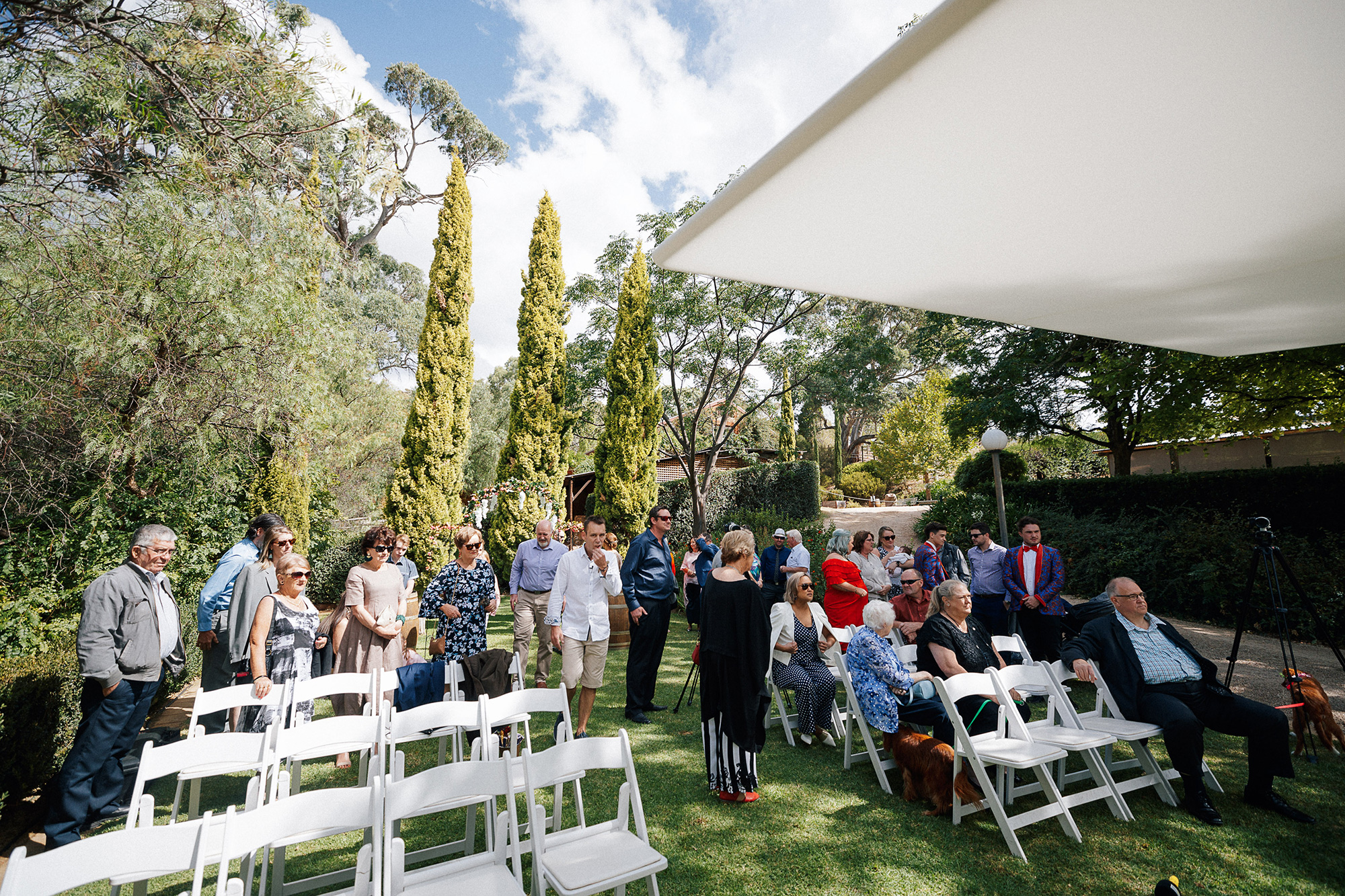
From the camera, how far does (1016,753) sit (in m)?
3.40

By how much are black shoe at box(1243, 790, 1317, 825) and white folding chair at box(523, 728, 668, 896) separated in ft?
11.9

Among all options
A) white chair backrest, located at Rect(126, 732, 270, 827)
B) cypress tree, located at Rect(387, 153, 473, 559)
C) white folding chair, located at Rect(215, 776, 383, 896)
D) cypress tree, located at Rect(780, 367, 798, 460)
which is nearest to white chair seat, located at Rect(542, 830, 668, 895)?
white folding chair, located at Rect(215, 776, 383, 896)

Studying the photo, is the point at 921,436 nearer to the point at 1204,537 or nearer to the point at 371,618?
the point at 1204,537

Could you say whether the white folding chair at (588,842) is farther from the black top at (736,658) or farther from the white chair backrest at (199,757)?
the white chair backrest at (199,757)

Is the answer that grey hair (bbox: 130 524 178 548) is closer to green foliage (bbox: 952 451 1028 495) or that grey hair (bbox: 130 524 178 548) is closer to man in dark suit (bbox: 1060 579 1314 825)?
man in dark suit (bbox: 1060 579 1314 825)

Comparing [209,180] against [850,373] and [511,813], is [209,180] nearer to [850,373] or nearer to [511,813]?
[511,813]

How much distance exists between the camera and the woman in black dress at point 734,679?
3.80 metres

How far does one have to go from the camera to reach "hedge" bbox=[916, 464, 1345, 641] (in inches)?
326

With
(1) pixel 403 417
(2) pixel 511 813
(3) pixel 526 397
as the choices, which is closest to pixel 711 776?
(2) pixel 511 813

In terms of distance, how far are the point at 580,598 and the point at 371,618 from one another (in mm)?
1569

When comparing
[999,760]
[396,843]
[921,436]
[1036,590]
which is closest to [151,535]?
[396,843]

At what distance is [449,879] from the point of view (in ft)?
7.74

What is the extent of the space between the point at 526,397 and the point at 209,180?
33.5ft

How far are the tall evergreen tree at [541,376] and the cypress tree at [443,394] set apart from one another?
1196 mm
